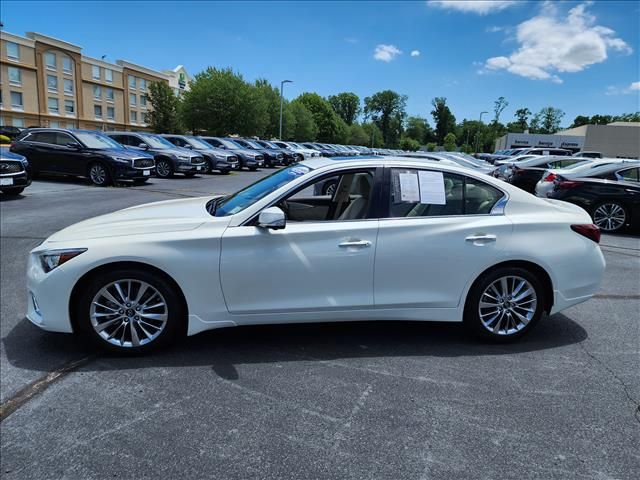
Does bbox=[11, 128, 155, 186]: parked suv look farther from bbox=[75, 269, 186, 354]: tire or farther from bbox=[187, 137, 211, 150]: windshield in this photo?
bbox=[75, 269, 186, 354]: tire

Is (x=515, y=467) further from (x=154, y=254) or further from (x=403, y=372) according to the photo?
(x=154, y=254)

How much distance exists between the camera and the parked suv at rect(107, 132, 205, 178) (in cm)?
1847

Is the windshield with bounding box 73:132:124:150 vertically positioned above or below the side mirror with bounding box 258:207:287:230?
above

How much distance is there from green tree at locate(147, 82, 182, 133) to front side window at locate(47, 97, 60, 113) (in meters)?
13.4

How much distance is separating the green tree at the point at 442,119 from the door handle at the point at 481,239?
467ft

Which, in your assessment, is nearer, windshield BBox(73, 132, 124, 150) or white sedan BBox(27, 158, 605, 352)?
white sedan BBox(27, 158, 605, 352)

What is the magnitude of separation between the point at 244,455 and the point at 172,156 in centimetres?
1738

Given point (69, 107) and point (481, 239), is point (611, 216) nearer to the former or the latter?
point (481, 239)

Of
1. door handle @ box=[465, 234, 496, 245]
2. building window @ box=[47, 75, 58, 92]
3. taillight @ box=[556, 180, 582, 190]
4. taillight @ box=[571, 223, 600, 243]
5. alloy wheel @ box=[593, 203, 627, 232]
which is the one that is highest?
building window @ box=[47, 75, 58, 92]

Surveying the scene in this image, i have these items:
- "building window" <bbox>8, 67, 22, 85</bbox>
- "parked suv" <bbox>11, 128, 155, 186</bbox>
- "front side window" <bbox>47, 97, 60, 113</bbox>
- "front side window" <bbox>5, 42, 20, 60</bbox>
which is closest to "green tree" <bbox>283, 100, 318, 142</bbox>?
"front side window" <bbox>47, 97, 60, 113</bbox>

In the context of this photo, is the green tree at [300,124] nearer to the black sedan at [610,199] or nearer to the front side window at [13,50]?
the front side window at [13,50]

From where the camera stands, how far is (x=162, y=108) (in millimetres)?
70625

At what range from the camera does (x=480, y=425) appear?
2.82 meters

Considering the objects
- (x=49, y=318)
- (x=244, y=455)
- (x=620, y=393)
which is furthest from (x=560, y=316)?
(x=49, y=318)
